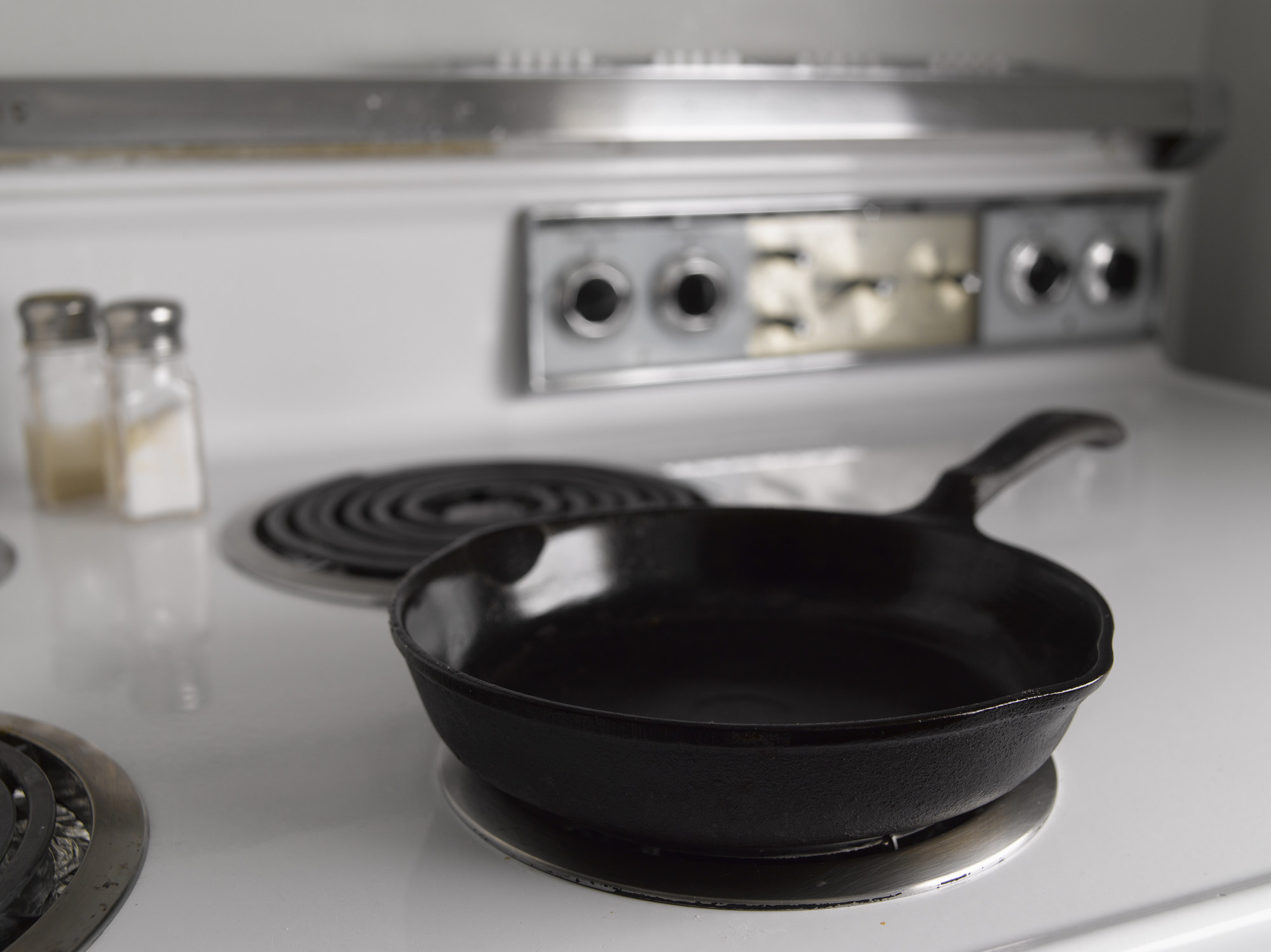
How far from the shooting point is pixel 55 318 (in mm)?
771

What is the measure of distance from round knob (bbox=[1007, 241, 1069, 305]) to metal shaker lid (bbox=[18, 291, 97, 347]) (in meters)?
0.82

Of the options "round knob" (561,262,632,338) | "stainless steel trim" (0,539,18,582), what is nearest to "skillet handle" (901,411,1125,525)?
"round knob" (561,262,632,338)

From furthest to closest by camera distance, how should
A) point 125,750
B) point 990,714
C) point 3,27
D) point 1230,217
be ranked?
1. point 1230,217
2. point 3,27
3. point 125,750
4. point 990,714

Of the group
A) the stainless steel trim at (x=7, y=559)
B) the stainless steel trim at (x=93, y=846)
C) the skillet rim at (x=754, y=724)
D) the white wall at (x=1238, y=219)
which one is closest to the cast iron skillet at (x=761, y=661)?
the skillet rim at (x=754, y=724)

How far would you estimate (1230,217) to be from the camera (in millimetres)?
1258

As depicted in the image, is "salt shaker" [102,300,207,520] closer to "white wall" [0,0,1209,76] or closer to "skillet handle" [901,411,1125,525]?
"white wall" [0,0,1209,76]

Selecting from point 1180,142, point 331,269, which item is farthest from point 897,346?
point 331,269

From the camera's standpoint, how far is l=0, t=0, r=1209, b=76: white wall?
0.84 m

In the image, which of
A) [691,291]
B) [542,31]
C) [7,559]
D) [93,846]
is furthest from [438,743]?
[542,31]

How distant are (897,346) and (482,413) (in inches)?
16.1

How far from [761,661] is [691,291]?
0.49 m

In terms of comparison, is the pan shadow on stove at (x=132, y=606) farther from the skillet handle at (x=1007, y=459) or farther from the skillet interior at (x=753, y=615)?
the skillet handle at (x=1007, y=459)

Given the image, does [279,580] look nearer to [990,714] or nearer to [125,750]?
[125,750]

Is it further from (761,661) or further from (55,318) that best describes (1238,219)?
(55,318)
